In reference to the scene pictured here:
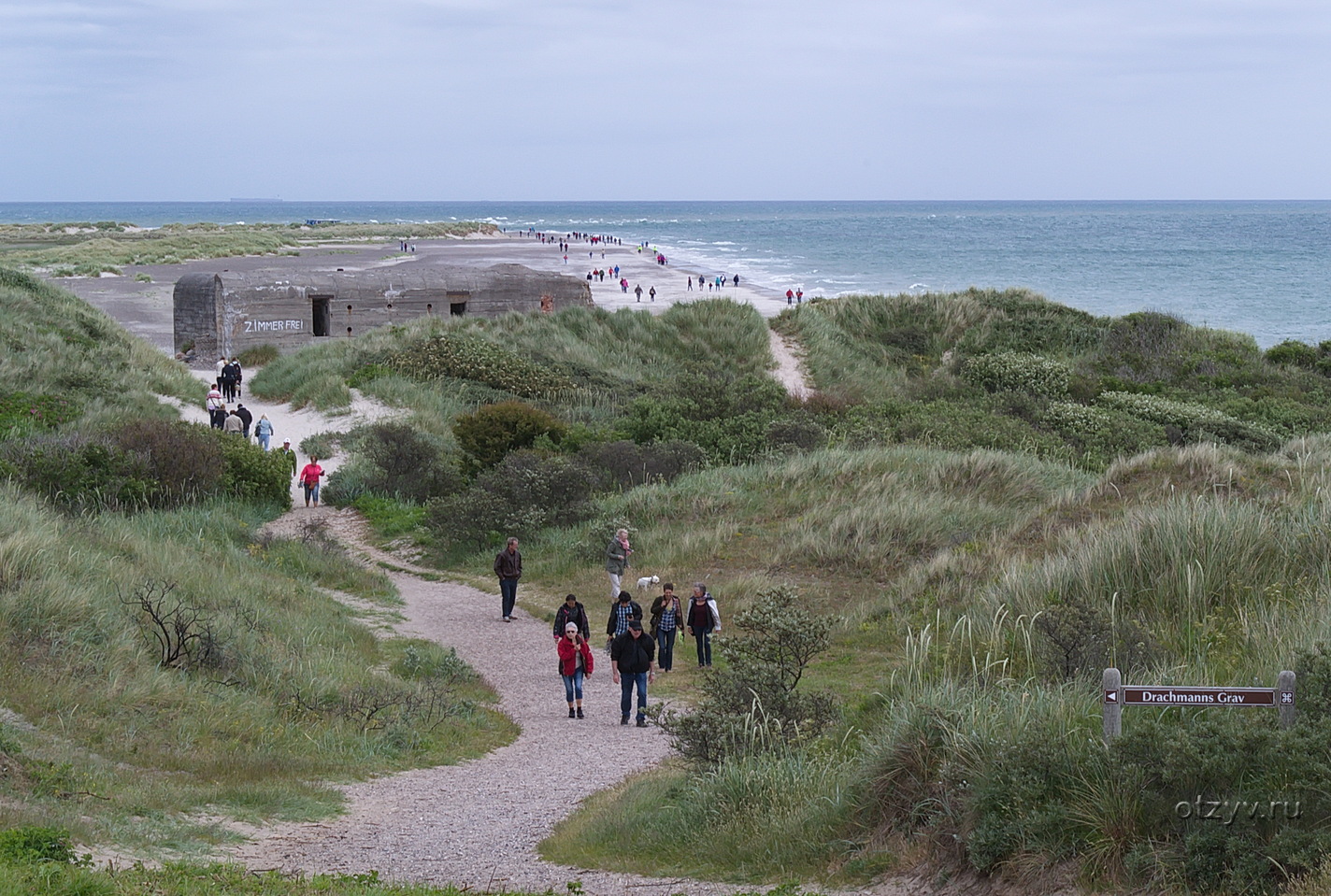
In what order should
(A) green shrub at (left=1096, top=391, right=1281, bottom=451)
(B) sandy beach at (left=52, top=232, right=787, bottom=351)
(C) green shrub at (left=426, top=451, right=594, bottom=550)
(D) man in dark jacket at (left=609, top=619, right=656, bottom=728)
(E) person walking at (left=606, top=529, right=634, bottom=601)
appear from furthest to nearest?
(B) sandy beach at (left=52, top=232, right=787, bottom=351)
(A) green shrub at (left=1096, top=391, right=1281, bottom=451)
(C) green shrub at (left=426, top=451, right=594, bottom=550)
(E) person walking at (left=606, top=529, right=634, bottom=601)
(D) man in dark jacket at (left=609, top=619, right=656, bottom=728)


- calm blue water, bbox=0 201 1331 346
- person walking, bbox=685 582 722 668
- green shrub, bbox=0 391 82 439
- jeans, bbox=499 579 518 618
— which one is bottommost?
jeans, bbox=499 579 518 618

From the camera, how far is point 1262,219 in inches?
7338

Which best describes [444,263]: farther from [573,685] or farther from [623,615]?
[573,685]

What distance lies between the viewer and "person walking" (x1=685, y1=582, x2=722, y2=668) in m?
12.4

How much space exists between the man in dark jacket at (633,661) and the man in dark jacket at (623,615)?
0.50 feet

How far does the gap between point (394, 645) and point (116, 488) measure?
20.9 feet

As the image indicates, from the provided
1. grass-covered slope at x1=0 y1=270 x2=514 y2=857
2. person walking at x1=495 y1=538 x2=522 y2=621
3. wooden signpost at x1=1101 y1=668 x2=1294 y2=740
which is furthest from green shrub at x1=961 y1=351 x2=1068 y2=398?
wooden signpost at x1=1101 y1=668 x2=1294 y2=740

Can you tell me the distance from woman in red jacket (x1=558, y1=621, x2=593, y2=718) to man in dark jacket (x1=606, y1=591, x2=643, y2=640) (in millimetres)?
318

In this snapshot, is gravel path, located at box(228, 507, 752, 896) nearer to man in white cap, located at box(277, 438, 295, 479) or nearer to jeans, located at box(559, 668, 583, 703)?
jeans, located at box(559, 668, 583, 703)

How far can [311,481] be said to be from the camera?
829 inches

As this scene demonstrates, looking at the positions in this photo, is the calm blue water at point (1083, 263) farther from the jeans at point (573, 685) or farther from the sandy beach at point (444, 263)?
the jeans at point (573, 685)

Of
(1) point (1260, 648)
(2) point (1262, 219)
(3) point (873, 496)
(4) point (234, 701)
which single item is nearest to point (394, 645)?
(4) point (234, 701)

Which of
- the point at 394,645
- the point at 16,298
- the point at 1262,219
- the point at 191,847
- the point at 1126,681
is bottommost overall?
the point at 394,645

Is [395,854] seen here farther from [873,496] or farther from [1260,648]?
[873,496]
